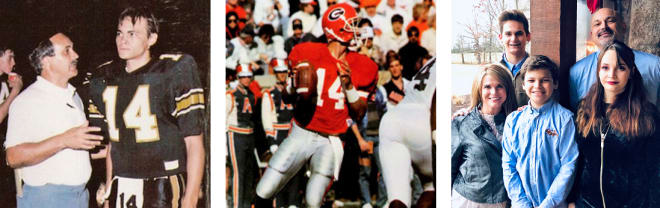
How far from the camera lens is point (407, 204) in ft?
10.1

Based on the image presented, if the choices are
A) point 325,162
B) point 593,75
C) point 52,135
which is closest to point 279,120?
point 325,162

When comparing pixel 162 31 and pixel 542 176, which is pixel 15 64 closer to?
pixel 162 31

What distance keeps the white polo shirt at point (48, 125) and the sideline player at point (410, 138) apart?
1448mm

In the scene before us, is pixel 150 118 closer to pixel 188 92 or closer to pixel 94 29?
pixel 188 92

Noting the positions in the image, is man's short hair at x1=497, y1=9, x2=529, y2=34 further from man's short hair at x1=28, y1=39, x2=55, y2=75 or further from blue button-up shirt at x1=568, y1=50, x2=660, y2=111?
man's short hair at x1=28, y1=39, x2=55, y2=75

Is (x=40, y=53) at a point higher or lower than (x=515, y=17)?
lower

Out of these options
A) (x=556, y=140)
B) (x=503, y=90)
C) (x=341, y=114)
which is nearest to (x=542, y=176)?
(x=556, y=140)

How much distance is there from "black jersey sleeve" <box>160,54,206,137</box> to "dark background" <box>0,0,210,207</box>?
0.03 m

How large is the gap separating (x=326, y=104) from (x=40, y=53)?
1413 mm

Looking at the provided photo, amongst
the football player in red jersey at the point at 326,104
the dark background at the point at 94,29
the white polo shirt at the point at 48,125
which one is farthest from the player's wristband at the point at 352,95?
the white polo shirt at the point at 48,125

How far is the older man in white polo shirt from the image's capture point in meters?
3.17

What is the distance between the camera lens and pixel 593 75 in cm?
293

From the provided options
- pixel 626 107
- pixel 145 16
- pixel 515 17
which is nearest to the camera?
pixel 626 107

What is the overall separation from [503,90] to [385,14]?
0.65 m
